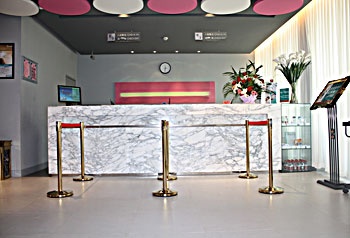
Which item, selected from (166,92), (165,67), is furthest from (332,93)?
(165,67)

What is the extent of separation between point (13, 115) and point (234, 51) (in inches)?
273

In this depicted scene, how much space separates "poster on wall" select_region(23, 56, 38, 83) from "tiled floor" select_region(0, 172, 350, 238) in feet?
7.73

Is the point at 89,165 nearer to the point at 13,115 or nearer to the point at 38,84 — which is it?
the point at 13,115

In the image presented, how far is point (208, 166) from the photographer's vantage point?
6.05 m

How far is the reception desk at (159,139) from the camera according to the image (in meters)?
6.01

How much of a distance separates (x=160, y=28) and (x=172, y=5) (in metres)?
2.40

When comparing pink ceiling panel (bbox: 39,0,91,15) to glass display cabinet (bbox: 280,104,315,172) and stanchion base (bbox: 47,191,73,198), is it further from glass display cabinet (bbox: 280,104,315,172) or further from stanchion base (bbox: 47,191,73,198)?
glass display cabinet (bbox: 280,104,315,172)

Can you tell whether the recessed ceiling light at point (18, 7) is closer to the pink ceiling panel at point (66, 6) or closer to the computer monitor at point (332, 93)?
the pink ceiling panel at point (66, 6)

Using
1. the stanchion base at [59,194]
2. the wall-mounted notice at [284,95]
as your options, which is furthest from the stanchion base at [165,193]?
the wall-mounted notice at [284,95]

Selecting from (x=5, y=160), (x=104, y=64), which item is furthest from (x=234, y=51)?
(x=5, y=160)

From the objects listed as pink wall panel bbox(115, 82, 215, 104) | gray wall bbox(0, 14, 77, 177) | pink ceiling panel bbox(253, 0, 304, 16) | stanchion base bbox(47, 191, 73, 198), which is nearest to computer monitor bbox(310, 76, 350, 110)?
pink ceiling panel bbox(253, 0, 304, 16)

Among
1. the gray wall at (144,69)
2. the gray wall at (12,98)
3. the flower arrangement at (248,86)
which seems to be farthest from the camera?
the gray wall at (144,69)

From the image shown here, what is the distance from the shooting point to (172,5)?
5.46 meters

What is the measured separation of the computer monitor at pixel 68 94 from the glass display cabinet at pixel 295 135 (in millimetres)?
4759
